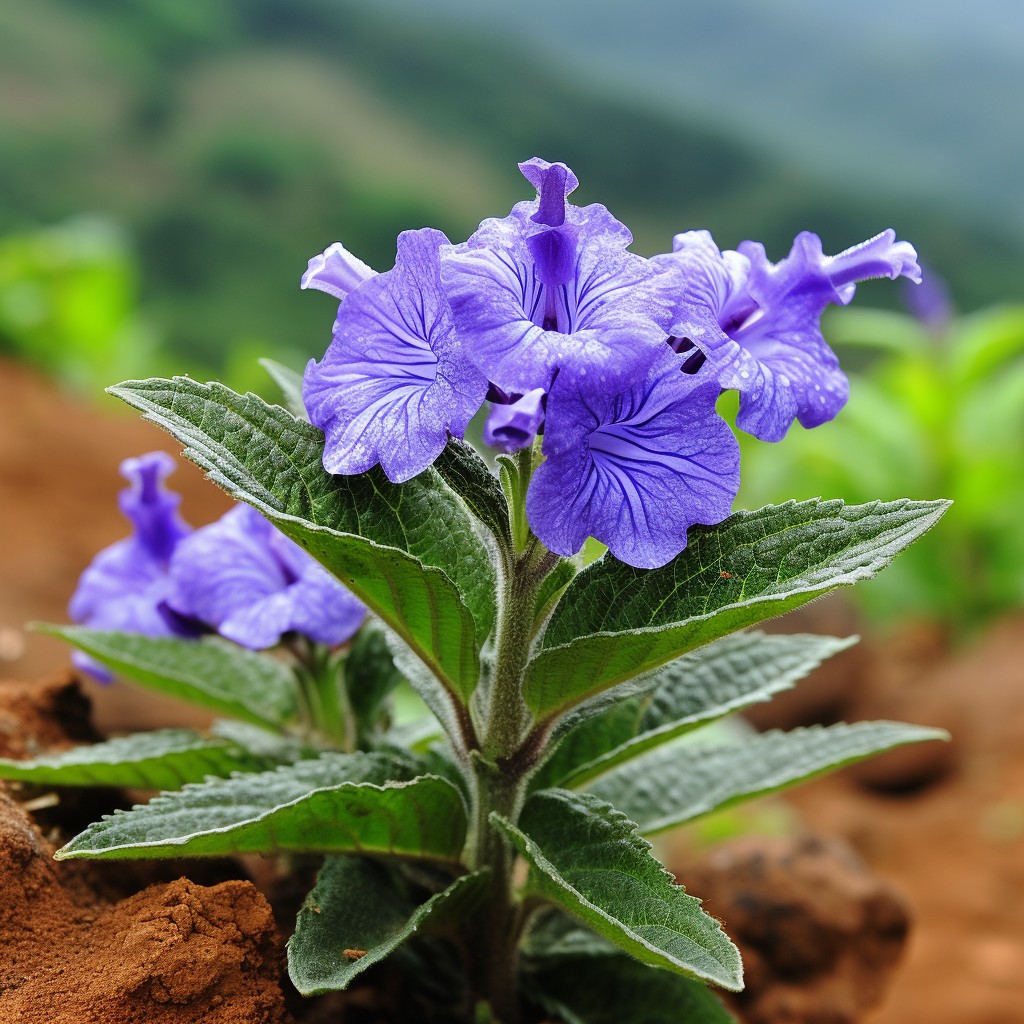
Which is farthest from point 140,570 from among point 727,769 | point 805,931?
point 805,931

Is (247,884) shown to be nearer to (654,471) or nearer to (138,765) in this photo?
(138,765)

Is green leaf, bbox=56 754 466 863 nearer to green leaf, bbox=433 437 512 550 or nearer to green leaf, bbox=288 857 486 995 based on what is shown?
green leaf, bbox=288 857 486 995

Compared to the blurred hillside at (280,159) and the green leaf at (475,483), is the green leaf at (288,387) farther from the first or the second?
the blurred hillside at (280,159)

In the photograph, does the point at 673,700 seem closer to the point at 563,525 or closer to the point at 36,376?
the point at 563,525

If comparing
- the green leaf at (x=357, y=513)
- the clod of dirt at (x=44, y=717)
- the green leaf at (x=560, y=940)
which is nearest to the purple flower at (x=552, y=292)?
the green leaf at (x=357, y=513)

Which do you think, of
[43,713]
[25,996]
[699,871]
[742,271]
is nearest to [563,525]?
[742,271]

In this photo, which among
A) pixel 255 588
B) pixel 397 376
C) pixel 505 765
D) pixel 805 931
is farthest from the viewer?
pixel 805 931

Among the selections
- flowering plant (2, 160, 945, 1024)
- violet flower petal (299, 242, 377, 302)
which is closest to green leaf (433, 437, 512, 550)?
flowering plant (2, 160, 945, 1024)
